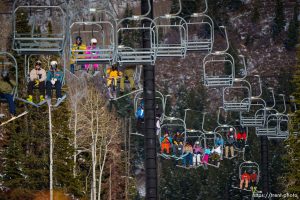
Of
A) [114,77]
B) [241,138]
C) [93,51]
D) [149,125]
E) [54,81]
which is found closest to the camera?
[93,51]

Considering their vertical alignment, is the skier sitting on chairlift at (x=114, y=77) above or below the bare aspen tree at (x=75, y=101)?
above

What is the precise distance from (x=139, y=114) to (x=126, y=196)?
4229cm

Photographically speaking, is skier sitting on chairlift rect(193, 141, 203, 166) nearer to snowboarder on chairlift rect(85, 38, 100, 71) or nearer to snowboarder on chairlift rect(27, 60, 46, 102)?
snowboarder on chairlift rect(85, 38, 100, 71)

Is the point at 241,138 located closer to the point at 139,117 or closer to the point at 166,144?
the point at 166,144

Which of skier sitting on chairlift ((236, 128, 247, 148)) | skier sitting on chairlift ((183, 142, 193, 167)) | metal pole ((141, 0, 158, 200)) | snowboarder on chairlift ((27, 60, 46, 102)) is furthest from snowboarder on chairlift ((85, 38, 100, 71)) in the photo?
skier sitting on chairlift ((236, 128, 247, 148))

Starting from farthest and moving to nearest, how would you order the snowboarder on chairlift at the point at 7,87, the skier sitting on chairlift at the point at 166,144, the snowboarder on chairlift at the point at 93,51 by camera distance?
the skier sitting on chairlift at the point at 166,144 < the snowboarder on chairlift at the point at 7,87 < the snowboarder on chairlift at the point at 93,51

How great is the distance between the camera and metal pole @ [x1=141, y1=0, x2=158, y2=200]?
27.4m

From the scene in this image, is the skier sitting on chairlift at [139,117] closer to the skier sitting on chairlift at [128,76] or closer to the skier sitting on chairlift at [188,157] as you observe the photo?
the skier sitting on chairlift at [128,76]

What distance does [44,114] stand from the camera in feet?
176

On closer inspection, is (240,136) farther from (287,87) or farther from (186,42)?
(287,87)

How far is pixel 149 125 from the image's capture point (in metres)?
27.7

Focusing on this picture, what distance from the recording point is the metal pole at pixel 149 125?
27422 mm

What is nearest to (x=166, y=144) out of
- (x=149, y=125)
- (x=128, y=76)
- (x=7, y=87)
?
(x=128, y=76)

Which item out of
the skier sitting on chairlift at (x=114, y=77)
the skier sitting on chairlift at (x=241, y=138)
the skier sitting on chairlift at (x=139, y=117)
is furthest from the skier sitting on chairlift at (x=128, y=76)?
the skier sitting on chairlift at (x=241, y=138)
